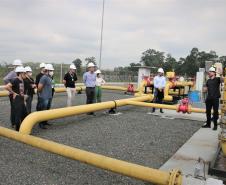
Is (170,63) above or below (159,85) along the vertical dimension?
above

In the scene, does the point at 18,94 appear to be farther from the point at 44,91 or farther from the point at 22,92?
the point at 44,91

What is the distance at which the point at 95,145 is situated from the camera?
265 inches

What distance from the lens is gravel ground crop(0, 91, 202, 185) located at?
15.9ft

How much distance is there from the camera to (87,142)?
6949 millimetres

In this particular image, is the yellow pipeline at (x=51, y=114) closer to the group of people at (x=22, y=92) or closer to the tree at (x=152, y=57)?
the group of people at (x=22, y=92)

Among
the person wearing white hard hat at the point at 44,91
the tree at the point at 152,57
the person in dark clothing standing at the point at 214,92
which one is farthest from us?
the tree at the point at 152,57

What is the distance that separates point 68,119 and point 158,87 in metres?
4.08

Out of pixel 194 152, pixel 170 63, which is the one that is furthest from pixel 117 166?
pixel 170 63

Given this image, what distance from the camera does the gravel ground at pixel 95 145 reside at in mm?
4832

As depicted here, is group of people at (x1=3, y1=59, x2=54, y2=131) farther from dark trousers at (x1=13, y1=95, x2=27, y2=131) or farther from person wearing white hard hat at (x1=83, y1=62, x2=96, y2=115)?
person wearing white hard hat at (x1=83, y1=62, x2=96, y2=115)

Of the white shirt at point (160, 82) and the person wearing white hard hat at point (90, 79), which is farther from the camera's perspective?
the white shirt at point (160, 82)

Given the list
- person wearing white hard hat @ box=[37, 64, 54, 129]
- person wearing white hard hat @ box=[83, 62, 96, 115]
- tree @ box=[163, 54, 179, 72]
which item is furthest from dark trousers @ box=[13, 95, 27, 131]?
tree @ box=[163, 54, 179, 72]

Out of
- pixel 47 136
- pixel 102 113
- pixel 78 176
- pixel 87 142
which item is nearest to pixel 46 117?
pixel 47 136

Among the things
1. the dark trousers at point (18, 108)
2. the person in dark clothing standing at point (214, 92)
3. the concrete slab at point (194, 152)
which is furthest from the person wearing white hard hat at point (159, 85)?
the dark trousers at point (18, 108)
